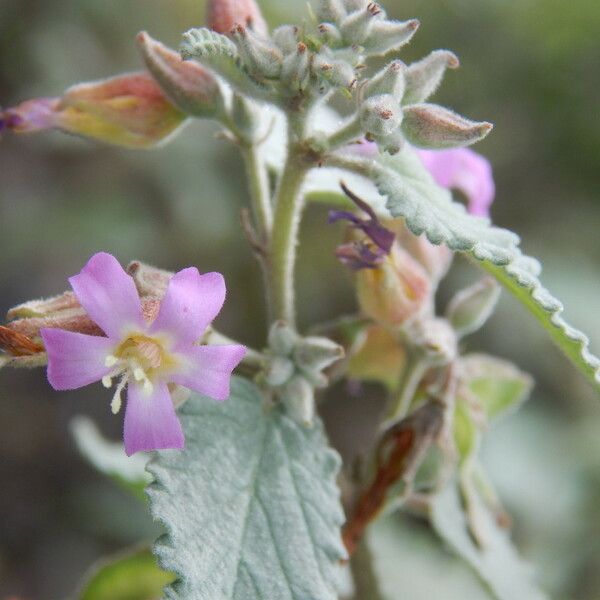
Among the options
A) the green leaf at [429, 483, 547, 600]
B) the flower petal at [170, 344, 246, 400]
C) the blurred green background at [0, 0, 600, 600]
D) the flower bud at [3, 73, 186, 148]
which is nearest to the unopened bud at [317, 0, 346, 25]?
the flower bud at [3, 73, 186, 148]

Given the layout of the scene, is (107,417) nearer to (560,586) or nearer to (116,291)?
(560,586)

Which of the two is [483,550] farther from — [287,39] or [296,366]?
[287,39]

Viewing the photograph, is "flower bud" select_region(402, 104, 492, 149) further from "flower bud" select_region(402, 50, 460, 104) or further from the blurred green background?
the blurred green background

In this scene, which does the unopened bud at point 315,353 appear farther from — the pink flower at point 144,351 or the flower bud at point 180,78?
the flower bud at point 180,78

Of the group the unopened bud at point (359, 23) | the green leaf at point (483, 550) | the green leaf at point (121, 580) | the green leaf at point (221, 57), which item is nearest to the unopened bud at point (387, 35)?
the unopened bud at point (359, 23)

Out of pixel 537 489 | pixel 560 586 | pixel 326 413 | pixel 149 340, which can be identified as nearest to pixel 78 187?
pixel 326 413

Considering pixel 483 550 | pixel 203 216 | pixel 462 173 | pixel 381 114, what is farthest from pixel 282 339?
pixel 203 216
